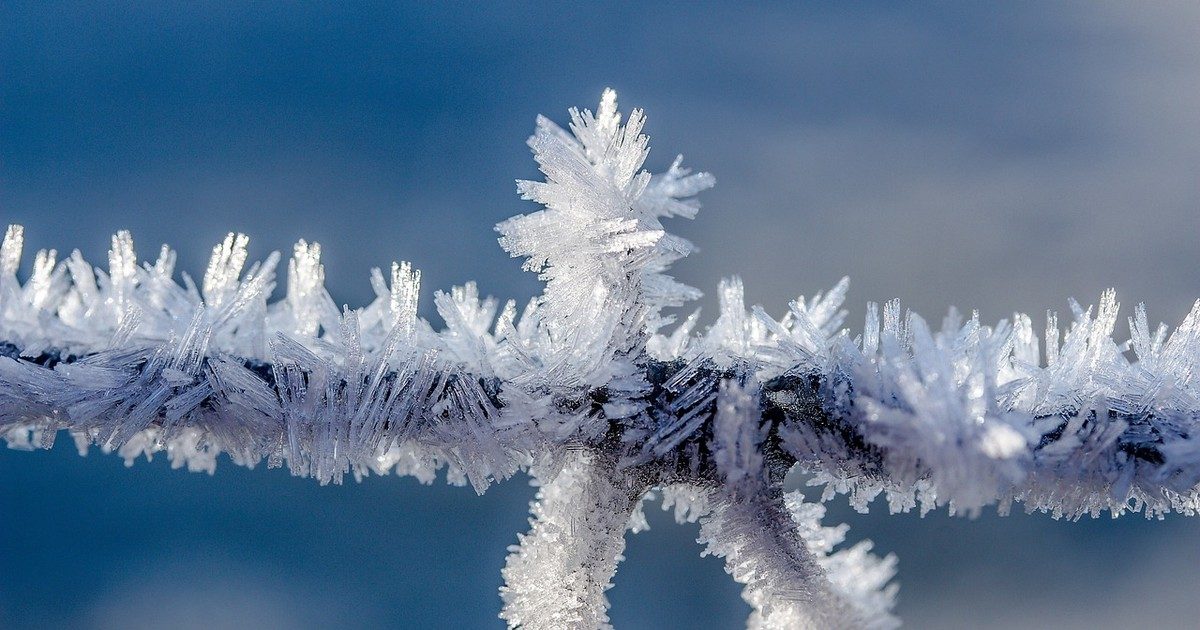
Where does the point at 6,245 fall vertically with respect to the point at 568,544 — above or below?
above

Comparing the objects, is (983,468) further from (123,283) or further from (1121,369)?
(123,283)

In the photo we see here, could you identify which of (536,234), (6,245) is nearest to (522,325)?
(536,234)

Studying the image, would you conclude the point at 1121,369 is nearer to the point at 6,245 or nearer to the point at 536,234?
the point at 536,234

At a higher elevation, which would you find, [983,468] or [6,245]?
[6,245]

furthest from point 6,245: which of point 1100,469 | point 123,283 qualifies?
point 1100,469
